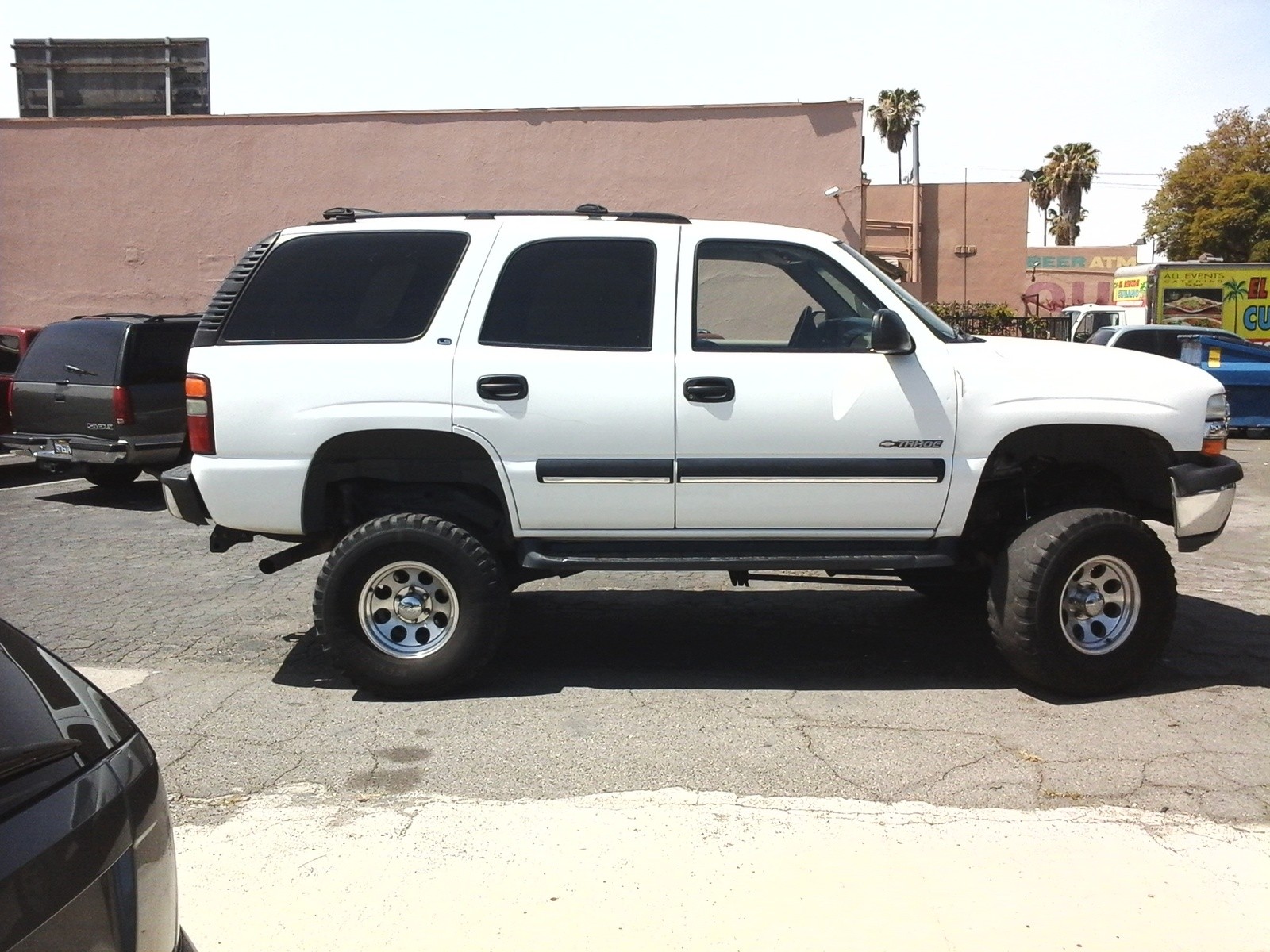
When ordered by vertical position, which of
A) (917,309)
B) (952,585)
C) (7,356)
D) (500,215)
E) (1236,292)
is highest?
(1236,292)

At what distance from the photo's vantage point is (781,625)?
269 inches

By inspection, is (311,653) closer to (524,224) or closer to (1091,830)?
(524,224)

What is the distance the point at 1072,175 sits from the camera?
64625 millimetres

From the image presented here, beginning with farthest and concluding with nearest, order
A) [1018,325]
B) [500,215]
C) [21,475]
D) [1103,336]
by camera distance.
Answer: [1018,325], [1103,336], [21,475], [500,215]

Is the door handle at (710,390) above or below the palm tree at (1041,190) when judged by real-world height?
below

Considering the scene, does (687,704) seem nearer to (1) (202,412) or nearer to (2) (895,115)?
(1) (202,412)

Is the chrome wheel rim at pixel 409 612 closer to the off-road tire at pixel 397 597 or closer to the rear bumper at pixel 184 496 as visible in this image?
the off-road tire at pixel 397 597

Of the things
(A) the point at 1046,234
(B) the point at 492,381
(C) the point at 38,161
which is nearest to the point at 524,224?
(B) the point at 492,381

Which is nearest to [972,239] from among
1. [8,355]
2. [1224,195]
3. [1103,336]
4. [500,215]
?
[1224,195]

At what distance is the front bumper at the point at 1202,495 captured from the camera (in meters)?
5.40

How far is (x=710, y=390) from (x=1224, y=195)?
144ft

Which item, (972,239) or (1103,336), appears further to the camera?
(972,239)

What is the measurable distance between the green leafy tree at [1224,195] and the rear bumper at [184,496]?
42607mm

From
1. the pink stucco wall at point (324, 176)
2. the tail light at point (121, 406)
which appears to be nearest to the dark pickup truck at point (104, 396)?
the tail light at point (121, 406)
